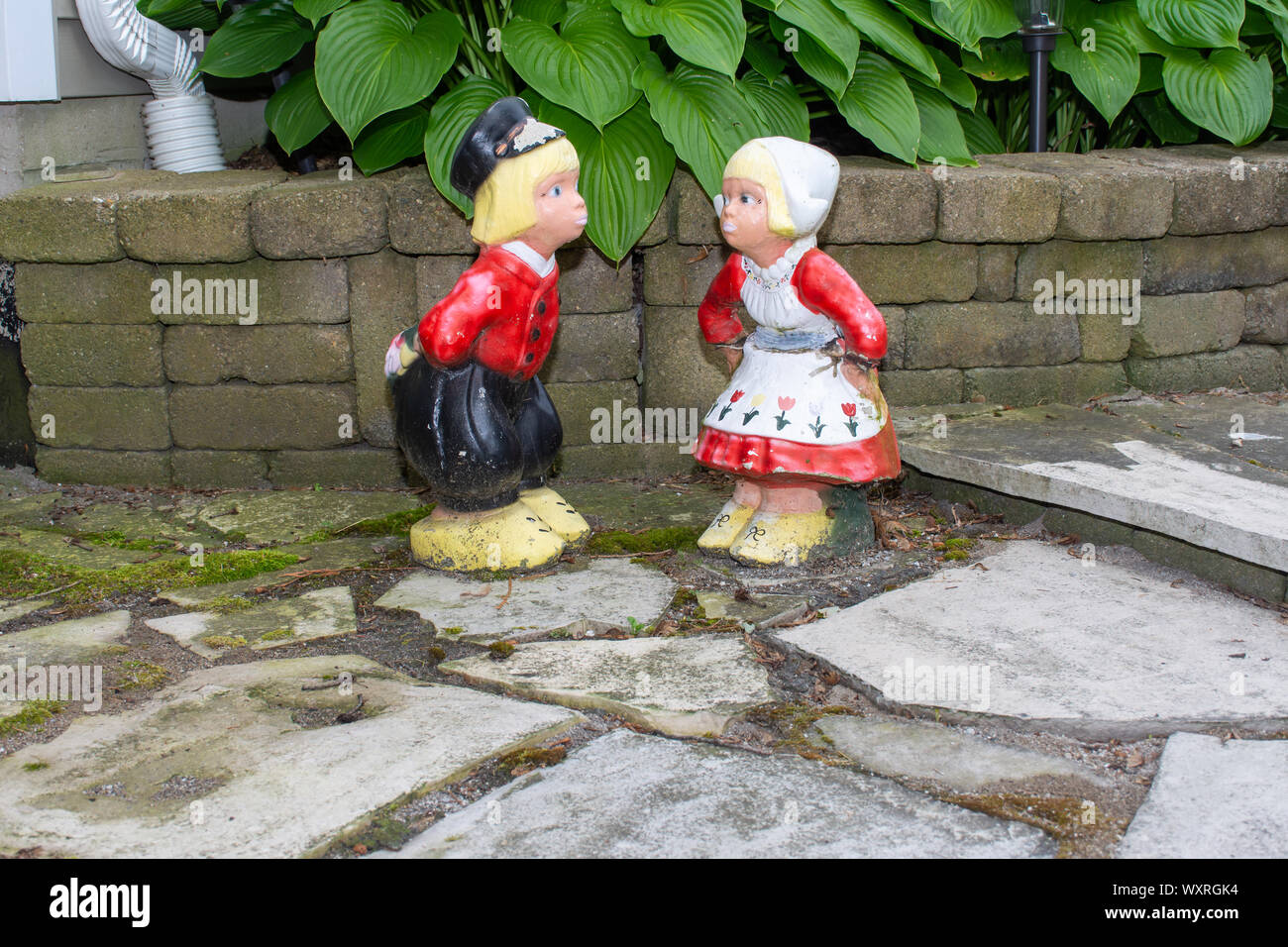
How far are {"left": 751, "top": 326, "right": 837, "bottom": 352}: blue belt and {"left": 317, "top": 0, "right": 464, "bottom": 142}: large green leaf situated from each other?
4.11 feet

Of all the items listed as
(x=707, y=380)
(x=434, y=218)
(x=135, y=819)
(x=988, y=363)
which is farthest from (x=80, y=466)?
(x=988, y=363)

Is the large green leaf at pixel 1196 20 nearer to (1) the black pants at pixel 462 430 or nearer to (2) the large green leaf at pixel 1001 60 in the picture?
(2) the large green leaf at pixel 1001 60

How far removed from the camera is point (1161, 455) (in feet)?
11.1

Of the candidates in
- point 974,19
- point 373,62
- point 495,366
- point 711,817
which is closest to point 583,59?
point 373,62

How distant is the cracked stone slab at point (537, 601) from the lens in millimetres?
2766

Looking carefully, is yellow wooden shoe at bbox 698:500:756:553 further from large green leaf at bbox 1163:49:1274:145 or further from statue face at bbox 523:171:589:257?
large green leaf at bbox 1163:49:1274:145

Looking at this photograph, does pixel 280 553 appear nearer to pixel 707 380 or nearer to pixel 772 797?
pixel 707 380

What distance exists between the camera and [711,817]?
1.93 metres

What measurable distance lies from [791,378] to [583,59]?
118 centimetres

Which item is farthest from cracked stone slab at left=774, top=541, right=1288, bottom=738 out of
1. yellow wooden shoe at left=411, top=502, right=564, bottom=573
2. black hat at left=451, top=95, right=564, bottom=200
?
black hat at left=451, top=95, right=564, bottom=200

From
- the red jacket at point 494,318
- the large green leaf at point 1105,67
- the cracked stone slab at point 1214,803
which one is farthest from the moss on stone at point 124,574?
the large green leaf at point 1105,67

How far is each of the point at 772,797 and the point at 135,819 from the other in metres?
0.96

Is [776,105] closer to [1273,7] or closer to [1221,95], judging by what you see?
[1221,95]

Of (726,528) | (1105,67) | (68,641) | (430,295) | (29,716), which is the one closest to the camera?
(29,716)
